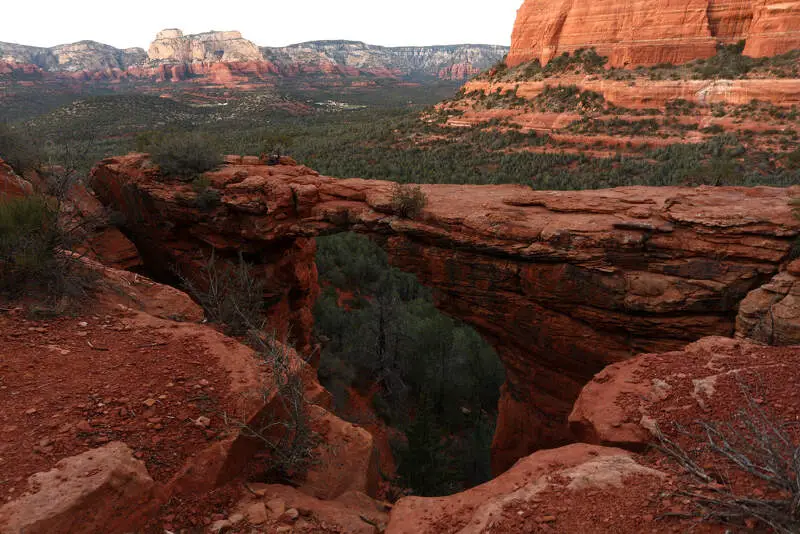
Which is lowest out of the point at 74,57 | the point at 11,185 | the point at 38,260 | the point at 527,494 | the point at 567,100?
the point at 527,494

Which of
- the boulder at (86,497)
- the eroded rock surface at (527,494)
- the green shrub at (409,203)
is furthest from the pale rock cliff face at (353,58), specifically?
the eroded rock surface at (527,494)

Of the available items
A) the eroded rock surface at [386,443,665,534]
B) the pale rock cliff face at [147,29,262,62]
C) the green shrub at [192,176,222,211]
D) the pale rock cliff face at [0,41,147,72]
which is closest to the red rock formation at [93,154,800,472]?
the green shrub at [192,176,222,211]

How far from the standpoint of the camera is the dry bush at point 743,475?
227 cm

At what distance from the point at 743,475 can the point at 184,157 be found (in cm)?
1182

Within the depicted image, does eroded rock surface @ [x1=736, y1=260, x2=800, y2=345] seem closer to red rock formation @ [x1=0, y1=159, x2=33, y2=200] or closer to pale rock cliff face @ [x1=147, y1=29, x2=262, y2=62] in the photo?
red rock formation @ [x1=0, y1=159, x2=33, y2=200]

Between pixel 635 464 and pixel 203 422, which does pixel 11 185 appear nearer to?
pixel 203 422

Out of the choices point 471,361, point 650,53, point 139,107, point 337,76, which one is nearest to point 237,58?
point 337,76

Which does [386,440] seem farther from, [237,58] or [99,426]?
[237,58]

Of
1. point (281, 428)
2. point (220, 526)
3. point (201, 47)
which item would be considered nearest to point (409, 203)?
point (281, 428)

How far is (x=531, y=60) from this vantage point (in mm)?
45938

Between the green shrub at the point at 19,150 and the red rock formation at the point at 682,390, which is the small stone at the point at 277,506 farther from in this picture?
the green shrub at the point at 19,150

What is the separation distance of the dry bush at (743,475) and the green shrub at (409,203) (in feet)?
20.5

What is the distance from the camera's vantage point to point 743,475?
279cm

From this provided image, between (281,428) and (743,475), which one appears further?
(281,428)
